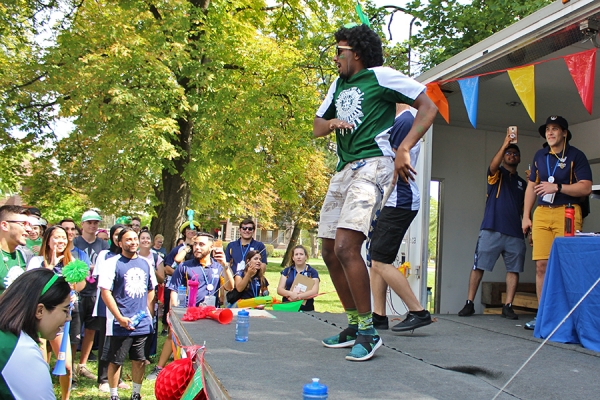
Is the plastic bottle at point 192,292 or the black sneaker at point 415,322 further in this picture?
the plastic bottle at point 192,292

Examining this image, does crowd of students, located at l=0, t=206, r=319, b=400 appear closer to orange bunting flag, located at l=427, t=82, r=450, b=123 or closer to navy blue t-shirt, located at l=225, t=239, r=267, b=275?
navy blue t-shirt, located at l=225, t=239, r=267, b=275

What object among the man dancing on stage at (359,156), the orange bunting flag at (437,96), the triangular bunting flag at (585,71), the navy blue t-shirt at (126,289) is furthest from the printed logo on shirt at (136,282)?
the triangular bunting flag at (585,71)

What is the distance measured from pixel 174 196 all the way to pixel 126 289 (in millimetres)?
9234

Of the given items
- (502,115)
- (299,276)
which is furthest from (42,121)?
(502,115)

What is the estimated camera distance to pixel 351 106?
3.43 meters

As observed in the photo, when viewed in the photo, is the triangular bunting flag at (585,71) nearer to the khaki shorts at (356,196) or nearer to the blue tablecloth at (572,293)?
the blue tablecloth at (572,293)

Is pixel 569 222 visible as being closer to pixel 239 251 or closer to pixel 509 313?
pixel 509 313

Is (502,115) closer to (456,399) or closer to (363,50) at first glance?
(363,50)

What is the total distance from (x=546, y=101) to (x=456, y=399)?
21.0ft

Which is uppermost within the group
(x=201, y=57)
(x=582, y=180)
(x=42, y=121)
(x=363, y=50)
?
(x=201, y=57)

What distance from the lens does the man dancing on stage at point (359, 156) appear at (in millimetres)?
3180

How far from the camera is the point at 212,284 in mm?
6258

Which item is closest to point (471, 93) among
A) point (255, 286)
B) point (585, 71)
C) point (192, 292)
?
point (585, 71)

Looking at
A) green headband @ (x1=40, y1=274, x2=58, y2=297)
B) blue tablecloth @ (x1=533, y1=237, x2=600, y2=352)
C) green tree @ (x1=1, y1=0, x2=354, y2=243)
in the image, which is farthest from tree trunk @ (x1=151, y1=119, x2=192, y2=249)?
green headband @ (x1=40, y1=274, x2=58, y2=297)
